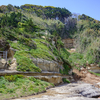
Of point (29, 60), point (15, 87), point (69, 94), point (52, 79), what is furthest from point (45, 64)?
point (69, 94)


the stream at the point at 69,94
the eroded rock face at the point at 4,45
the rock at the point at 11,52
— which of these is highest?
the eroded rock face at the point at 4,45

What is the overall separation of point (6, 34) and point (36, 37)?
202 inches

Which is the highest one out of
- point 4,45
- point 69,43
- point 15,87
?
point 69,43

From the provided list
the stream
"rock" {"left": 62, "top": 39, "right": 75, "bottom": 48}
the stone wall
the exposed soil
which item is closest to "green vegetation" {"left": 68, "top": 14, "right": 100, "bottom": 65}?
"rock" {"left": 62, "top": 39, "right": 75, "bottom": 48}

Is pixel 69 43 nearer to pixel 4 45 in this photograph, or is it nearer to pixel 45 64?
pixel 45 64

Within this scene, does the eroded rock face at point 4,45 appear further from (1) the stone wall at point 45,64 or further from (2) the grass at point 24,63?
(1) the stone wall at point 45,64

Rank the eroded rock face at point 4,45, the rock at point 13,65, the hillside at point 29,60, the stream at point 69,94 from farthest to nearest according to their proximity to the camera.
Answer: the eroded rock face at point 4,45, the rock at point 13,65, the hillside at point 29,60, the stream at point 69,94

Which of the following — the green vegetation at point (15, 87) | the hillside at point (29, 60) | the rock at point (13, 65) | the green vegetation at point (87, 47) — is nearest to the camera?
the green vegetation at point (15, 87)

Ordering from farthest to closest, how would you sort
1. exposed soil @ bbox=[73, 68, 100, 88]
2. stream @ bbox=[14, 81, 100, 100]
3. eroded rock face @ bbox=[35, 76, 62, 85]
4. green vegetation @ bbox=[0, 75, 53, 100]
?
exposed soil @ bbox=[73, 68, 100, 88]
eroded rock face @ bbox=[35, 76, 62, 85]
green vegetation @ bbox=[0, 75, 53, 100]
stream @ bbox=[14, 81, 100, 100]

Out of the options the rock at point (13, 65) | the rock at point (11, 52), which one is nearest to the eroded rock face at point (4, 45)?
the rock at point (11, 52)

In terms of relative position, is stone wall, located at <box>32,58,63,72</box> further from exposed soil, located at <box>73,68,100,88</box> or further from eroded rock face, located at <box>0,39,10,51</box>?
exposed soil, located at <box>73,68,100,88</box>

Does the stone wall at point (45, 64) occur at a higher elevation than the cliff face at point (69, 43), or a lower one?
lower

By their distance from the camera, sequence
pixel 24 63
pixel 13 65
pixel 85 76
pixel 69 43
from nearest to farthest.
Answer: pixel 13 65, pixel 24 63, pixel 85 76, pixel 69 43

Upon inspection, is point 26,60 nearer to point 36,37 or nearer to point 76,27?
point 36,37
